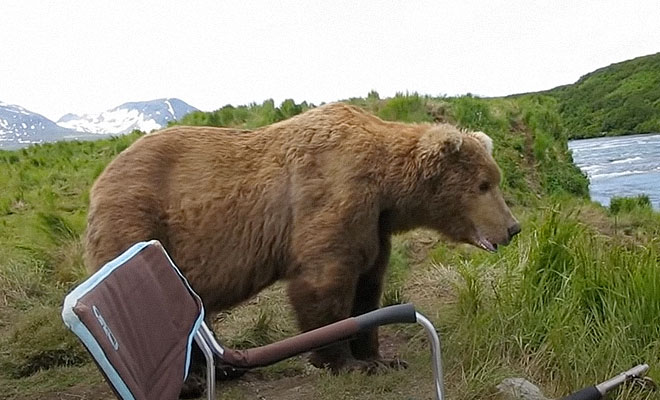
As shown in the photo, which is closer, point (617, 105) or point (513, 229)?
point (513, 229)

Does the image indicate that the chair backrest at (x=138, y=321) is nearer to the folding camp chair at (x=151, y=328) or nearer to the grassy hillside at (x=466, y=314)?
the folding camp chair at (x=151, y=328)

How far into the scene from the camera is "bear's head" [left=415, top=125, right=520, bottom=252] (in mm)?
4066

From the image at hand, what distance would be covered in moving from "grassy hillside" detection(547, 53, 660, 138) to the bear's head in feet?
28.5

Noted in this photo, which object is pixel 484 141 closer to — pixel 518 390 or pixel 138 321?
pixel 518 390

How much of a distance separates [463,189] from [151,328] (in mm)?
2258

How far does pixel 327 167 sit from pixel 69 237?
3626 millimetres

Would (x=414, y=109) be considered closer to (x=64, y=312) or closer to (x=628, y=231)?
(x=628, y=231)

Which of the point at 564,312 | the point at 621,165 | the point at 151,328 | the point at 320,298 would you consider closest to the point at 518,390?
the point at 564,312

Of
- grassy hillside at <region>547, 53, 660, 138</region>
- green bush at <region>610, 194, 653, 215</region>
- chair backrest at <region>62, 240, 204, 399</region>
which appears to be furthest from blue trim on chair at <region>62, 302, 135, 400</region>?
grassy hillside at <region>547, 53, 660, 138</region>

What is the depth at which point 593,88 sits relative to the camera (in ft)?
53.9

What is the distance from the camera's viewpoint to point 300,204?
3996 millimetres

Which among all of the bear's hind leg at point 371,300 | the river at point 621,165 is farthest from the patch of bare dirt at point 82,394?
the river at point 621,165

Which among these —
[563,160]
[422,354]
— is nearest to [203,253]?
[422,354]

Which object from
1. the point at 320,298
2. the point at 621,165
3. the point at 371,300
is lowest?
the point at 621,165
